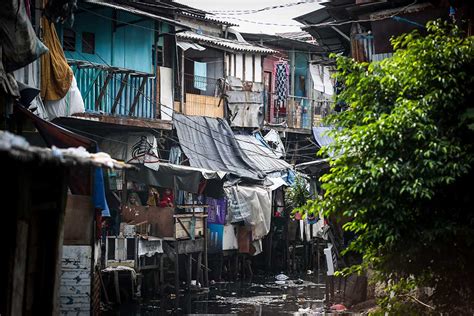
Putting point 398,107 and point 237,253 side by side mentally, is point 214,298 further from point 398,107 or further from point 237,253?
point 398,107

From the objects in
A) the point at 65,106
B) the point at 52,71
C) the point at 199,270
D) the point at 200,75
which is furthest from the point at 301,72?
the point at 52,71

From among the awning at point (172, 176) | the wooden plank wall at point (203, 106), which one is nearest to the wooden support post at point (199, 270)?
the awning at point (172, 176)

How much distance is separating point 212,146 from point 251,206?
2497 millimetres

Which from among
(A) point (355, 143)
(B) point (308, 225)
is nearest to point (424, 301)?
(A) point (355, 143)

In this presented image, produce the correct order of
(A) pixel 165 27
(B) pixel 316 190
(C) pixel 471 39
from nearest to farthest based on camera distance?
(C) pixel 471 39 → (A) pixel 165 27 → (B) pixel 316 190

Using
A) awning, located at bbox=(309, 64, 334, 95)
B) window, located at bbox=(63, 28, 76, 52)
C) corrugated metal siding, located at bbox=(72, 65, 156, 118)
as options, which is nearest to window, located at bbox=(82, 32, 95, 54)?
window, located at bbox=(63, 28, 76, 52)

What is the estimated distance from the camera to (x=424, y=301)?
1107cm

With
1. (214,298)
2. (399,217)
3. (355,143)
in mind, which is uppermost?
(355,143)

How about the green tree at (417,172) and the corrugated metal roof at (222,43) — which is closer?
the green tree at (417,172)

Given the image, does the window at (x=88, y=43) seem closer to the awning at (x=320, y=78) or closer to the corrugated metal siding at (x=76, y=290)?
the corrugated metal siding at (x=76, y=290)

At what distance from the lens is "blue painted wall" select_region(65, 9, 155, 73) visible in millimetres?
20969

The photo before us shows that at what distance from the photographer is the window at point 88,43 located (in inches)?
829

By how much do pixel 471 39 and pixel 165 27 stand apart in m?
15.3

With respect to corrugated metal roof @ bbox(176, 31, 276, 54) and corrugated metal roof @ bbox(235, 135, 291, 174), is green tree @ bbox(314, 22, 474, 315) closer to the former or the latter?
corrugated metal roof @ bbox(176, 31, 276, 54)
